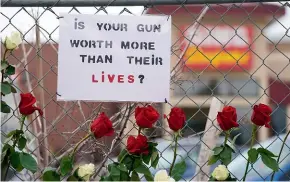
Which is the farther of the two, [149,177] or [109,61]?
[109,61]

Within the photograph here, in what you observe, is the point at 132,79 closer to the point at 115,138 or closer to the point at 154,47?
the point at 154,47

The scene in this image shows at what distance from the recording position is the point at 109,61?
1751mm

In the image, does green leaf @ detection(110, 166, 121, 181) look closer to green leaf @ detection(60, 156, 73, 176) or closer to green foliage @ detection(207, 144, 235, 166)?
green leaf @ detection(60, 156, 73, 176)

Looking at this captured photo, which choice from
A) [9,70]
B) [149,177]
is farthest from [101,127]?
[9,70]

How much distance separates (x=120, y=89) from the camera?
1755 millimetres

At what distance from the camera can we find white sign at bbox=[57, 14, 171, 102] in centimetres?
175

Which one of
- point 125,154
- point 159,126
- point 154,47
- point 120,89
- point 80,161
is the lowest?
point 80,161

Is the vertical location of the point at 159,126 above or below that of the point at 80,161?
above

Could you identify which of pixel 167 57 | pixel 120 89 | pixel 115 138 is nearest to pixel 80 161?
pixel 115 138

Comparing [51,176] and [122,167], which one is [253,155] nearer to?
[122,167]

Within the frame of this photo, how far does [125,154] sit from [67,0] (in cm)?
61

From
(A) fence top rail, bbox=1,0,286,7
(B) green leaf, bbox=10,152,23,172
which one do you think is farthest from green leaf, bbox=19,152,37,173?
(A) fence top rail, bbox=1,0,286,7

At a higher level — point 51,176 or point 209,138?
point 51,176

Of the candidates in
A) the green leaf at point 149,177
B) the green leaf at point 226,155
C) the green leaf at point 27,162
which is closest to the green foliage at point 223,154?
the green leaf at point 226,155
